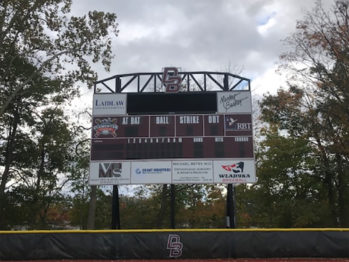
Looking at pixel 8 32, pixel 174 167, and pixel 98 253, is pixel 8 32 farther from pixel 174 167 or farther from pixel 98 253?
pixel 98 253

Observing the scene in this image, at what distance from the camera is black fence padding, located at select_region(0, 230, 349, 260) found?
11.7 metres

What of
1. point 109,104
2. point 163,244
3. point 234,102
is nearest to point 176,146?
point 234,102

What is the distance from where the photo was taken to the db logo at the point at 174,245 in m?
11.8

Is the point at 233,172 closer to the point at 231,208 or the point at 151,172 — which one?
the point at 231,208

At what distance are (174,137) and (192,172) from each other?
1.58 meters

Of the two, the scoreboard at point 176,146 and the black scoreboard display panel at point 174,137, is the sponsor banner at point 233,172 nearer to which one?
the scoreboard at point 176,146

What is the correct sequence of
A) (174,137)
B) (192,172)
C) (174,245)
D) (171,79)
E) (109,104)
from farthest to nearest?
(171,79)
(109,104)
(174,137)
(192,172)
(174,245)

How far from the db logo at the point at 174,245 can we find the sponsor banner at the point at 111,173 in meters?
3.15

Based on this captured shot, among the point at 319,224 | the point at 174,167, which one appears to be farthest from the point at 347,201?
the point at 174,167

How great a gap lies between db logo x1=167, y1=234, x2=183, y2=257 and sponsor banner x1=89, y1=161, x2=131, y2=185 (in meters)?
3.15

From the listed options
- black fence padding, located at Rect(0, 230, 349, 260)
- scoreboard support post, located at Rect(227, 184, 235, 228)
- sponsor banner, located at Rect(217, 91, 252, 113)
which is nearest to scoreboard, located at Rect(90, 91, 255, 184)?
sponsor banner, located at Rect(217, 91, 252, 113)

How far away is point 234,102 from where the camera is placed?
48.1ft

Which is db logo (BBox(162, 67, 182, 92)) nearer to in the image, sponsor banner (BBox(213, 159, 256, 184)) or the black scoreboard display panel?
the black scoreboard display panel

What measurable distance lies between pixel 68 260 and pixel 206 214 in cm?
2497
